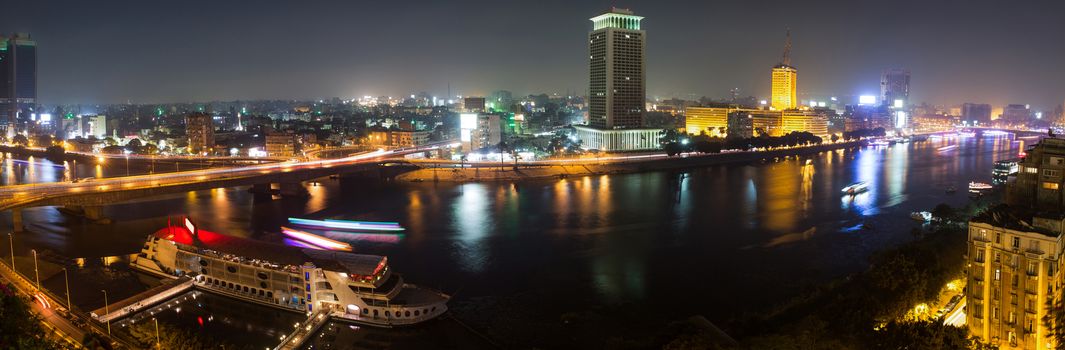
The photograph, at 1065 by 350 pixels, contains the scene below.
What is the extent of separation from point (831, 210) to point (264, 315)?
39.9 feet

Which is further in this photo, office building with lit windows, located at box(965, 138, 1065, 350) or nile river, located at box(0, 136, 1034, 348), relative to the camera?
nile river, located at box(0, 136, 1034, 348)

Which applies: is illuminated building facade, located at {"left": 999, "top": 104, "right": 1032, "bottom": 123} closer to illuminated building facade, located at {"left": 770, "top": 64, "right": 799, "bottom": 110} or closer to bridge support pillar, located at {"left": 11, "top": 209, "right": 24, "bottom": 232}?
illuminated building facade, located at {"left": 770, "top": 64, "right": 799, "bottom": 110}

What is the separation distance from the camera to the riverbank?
21906 mm

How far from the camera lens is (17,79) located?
144ft

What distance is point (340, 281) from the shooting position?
7.97 m

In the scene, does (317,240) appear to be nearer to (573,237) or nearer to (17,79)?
(573,237)

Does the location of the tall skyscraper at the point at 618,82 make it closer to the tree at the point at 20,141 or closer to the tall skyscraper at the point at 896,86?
the tree at the point at 20,141

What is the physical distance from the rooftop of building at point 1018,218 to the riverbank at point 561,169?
1659 cm

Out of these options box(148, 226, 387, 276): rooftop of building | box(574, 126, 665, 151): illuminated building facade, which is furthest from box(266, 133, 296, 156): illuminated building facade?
box(148, 226, 387, 276): rooftop of building

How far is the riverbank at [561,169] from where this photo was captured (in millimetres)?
21906

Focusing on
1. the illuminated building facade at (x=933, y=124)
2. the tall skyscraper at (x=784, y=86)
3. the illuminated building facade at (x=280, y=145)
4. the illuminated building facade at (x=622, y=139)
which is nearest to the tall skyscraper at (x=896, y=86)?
the illuminated building facade at (x=933, y=124)

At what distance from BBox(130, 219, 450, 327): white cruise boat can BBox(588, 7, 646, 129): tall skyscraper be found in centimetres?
2272

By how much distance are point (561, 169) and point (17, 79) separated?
41.2m

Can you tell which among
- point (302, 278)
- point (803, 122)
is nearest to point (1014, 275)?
point (302, 278)
